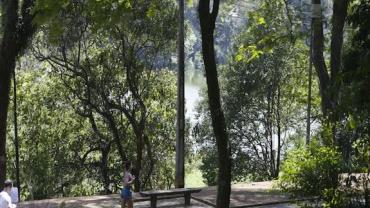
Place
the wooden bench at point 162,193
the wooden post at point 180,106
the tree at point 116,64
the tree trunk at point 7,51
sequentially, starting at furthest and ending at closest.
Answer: the tree at point 116,64, the wooden post at point 180,106, the wooden bench at point 162,193, the tree trunk at point 7,51

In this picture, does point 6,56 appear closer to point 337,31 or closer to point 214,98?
point 214,98

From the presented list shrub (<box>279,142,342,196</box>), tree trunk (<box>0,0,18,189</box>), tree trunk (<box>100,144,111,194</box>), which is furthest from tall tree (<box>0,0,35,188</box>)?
tree trunk (<box>100,144,111,194</box>)

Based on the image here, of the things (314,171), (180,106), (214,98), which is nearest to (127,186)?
(180,106)

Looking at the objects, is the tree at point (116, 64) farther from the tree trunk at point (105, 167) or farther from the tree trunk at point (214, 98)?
the tree trunk at point (214, 98)

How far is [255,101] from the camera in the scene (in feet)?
103

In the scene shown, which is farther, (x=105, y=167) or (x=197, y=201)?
(x=105, y=167)

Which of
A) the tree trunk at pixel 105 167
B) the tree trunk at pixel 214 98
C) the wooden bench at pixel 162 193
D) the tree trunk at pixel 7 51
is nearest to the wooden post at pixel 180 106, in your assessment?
the wooden bench at pixel 162 193

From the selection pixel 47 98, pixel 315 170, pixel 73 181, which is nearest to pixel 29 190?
pixel 73 181

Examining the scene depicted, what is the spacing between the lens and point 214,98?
7.47 meters

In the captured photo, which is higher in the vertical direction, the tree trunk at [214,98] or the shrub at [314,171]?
the tree trunk at [214,98]

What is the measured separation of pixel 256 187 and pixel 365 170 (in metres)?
9.70

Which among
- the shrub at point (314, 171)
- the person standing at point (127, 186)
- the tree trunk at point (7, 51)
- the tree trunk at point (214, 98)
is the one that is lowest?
the person standing at point (127, 186)

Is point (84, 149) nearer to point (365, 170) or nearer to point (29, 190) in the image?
point (29, 190)

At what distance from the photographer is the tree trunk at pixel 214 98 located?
7406 mm
